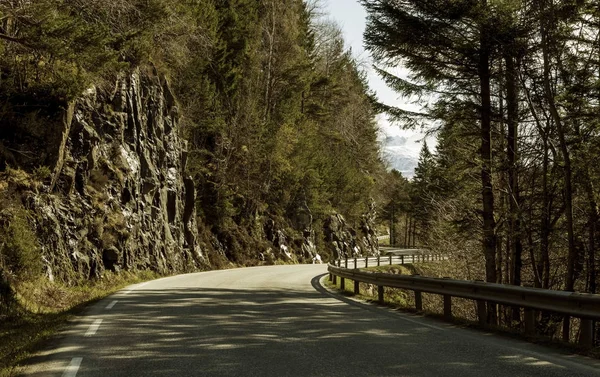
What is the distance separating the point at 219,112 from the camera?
31484mm

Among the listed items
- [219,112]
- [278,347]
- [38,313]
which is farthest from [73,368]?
[219,112]

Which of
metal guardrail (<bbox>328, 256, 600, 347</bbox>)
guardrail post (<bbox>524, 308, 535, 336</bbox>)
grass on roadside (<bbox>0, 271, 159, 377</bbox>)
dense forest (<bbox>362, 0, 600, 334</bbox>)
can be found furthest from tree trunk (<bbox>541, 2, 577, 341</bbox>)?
grass on roadside (<bbox>0, 271, 159, 377</bbox>)

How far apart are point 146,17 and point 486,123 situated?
10.4m

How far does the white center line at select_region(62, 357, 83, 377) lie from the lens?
539 centimetres

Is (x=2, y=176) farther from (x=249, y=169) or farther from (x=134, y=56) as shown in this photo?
(x=249, y=169)

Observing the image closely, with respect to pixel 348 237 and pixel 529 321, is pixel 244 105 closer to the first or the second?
pixel 348 237

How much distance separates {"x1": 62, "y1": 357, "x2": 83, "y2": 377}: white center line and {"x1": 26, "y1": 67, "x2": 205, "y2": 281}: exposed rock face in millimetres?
8948

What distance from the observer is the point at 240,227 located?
34062mm

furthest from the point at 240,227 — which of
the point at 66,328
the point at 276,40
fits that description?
the point at 66,328

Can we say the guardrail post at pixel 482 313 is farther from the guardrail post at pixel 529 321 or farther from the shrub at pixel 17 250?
the shrub at pixel 17 250

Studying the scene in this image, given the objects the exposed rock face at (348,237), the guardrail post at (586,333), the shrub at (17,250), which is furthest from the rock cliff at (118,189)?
the exposed rock face at (348,237)

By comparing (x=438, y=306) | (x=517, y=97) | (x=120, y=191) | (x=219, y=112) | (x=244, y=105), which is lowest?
(x=438, y=306)

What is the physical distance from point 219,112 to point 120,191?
12420mm

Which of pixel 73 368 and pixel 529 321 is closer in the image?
pixel 73 368
